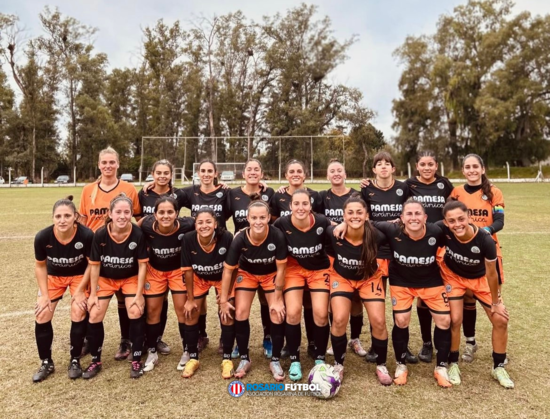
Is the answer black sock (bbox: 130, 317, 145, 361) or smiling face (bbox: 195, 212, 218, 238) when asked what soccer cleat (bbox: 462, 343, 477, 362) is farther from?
black sock (bbox: 130, 317, 145, 361)

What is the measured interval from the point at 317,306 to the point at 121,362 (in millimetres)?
1721

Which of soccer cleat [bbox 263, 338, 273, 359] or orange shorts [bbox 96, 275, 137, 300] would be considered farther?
soccer cleat [bbox 263, 338, 273, 359]

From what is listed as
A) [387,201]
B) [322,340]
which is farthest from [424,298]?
[387,201]

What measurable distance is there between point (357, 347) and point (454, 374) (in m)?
0.82

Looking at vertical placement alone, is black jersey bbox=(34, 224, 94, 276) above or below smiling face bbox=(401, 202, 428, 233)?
below

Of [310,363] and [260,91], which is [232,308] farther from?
[260,91]

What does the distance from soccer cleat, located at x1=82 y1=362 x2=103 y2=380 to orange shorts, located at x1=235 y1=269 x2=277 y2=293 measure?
1255 mm

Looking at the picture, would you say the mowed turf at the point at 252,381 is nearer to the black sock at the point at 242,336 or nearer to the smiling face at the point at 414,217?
the black sock at the point at 242,336

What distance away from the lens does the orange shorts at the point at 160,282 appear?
3426 millimetres

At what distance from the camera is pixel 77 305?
3.22 metres

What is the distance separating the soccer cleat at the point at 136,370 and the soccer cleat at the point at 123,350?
0.32 metres

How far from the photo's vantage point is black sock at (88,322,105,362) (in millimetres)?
3205

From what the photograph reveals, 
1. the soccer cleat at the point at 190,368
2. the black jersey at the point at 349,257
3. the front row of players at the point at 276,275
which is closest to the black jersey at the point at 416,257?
the front row of players at the point at 276,275

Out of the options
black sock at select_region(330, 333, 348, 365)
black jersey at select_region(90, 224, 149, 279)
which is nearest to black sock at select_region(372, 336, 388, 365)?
black sock at select_region(330, 333, 348, 365)
